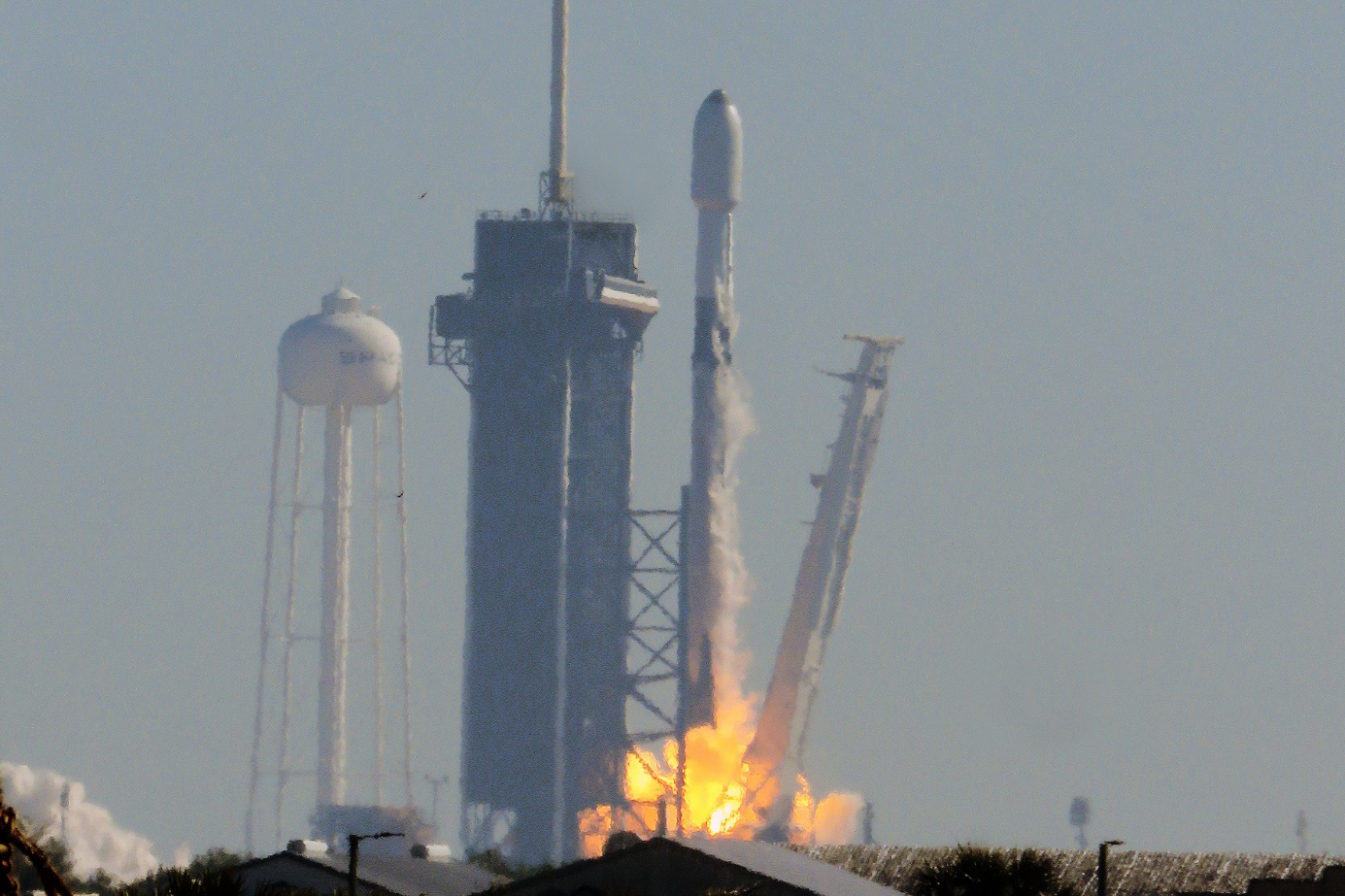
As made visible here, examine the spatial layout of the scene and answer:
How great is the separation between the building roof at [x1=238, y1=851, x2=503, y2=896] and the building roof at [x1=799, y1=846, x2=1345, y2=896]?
17.5 metres

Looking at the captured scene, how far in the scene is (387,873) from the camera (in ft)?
470

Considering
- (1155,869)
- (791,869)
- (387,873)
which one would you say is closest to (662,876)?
(791,869)

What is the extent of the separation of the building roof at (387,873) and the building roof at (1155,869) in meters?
17.5

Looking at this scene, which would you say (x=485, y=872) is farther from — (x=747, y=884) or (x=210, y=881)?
(x=210, y=881)

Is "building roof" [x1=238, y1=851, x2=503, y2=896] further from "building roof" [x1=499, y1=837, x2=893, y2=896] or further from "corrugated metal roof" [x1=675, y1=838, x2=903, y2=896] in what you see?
"corrugated metal roof" [x1=675, y1=838, x2=903, y2=896]

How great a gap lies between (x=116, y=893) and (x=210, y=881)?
1810 cm

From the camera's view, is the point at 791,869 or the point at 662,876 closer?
the point at 662,876

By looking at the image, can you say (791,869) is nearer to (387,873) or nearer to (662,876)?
(662,876)

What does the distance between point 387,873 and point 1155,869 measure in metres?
35.7

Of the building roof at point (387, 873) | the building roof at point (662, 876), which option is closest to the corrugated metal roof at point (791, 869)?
the building roof at point (662, 876)

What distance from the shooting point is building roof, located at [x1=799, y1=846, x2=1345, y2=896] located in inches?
5694

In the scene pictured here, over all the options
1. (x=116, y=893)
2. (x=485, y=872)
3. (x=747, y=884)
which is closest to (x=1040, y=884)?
(x=747, y=884)

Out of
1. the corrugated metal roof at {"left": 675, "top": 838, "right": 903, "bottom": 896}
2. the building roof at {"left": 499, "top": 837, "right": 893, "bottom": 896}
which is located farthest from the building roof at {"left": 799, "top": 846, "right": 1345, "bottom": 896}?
the building roof at {"left": 499, "top": 837, "right": 893, "bottom": 896}

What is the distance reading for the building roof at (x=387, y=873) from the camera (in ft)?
434
